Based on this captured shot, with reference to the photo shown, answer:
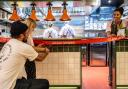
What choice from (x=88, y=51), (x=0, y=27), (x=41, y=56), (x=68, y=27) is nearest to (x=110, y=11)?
(x=88, y=51)

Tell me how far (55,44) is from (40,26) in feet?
20.5

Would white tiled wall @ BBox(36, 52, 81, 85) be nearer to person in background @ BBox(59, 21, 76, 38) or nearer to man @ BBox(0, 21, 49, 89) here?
man @ BBox(0, 21, 49, 89)

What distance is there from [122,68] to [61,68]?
115 centimetres

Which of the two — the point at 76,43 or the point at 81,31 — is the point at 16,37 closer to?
the point at 76,43

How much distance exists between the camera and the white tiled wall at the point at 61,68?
5449mm

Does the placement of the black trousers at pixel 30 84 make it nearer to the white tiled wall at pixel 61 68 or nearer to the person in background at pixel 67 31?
the white tiled wall at pixel 61 68

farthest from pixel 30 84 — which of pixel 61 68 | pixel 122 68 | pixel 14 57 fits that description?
pixel 122 68

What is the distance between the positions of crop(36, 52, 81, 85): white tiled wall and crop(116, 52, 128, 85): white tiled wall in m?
0.75

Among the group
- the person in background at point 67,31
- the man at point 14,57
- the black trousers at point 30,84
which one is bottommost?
the black trousers at point 30,84

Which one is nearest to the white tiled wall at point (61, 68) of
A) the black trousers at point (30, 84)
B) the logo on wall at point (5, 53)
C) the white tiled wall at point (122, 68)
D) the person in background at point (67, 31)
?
the white tiled wall at point (122, 68)

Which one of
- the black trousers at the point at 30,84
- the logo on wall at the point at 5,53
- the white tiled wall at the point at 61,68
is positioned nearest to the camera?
the logo on wall at the point at 5,53

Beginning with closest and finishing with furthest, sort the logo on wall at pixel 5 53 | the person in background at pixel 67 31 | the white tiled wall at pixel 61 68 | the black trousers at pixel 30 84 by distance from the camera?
the logo on wall at pixel 5 53
the black trousers at pixel 30 84
the white tiled wall at pixel 61 68
the person in background at pixel 67 31

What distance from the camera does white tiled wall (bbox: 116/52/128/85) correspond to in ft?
18.0

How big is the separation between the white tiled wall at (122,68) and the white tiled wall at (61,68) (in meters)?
0.75
